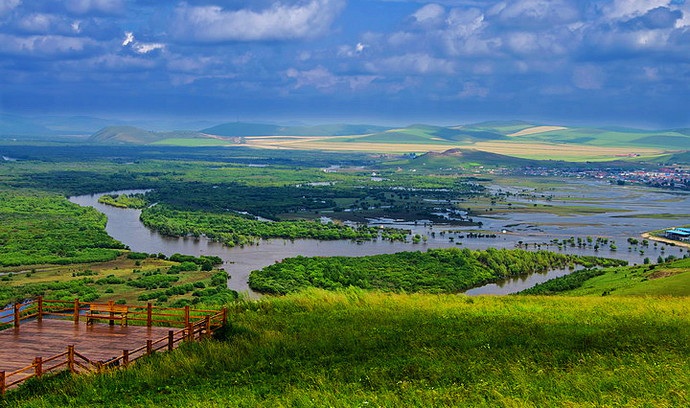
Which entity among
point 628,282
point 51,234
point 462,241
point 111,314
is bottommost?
point 51,234

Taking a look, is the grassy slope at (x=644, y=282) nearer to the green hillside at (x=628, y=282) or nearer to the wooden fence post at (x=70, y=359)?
the green hillside at (x=628, y=282)

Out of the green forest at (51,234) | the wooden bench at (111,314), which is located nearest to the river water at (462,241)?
the green forest at (51,234)

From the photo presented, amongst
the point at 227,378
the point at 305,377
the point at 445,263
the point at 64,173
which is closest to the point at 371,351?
the point at 305,377

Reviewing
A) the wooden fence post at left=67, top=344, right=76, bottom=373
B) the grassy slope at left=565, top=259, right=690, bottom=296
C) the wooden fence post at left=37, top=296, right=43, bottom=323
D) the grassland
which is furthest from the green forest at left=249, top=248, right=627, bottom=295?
the wooden fence post at left=67, top=344, right=76, bottom=373

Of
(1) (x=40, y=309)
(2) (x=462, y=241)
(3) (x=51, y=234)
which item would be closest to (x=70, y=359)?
(1) (x=40, y=309)

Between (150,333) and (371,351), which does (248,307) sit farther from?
(371,351)

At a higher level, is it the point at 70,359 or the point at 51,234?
the point at 70,359

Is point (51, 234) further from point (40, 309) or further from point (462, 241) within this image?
point (40, 309)
